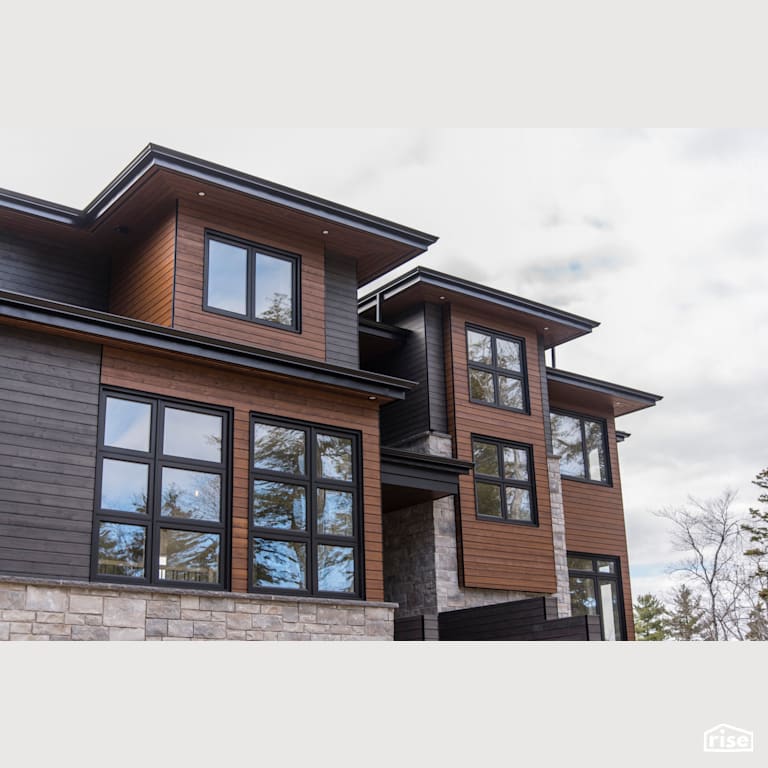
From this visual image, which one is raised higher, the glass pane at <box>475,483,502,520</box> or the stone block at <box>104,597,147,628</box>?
the glass pane at <box>475,483,502,520</box>

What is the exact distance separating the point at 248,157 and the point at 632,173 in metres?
13.4

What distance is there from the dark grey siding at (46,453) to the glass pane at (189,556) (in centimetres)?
95

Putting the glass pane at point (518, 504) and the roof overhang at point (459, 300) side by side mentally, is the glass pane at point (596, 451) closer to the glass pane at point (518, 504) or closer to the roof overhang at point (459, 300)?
the roof overhang at point (459, 300)

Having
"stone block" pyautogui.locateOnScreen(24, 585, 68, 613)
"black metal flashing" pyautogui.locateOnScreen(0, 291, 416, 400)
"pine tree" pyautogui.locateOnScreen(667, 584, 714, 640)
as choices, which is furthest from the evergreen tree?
"stone block" pyautogui.locateOnScreen(24, 585, 68, 613)

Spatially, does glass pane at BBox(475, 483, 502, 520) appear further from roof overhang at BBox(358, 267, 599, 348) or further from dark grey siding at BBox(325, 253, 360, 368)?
dark grey siding at BBox(325, 253, 360, 368)

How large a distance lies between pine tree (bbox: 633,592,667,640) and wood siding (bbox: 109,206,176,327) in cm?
4656

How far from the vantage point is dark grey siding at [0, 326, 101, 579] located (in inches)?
384

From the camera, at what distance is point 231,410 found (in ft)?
38.4

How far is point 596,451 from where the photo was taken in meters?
19.8

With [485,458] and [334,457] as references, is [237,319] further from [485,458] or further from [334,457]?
[485,458]

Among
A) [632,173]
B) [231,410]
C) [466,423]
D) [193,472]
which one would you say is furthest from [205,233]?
[632,173]

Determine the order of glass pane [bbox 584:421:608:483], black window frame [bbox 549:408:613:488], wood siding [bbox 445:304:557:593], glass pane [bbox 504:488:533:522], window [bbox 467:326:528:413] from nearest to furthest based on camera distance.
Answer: wood siding [bbox 445:304:557:593]
glass pane [bbox 504:488:533:522]
window [bbox 467:326:528:413]
black window frame [bbox 549:408:613:488]
glass pane [bbox 584:421:608:483]

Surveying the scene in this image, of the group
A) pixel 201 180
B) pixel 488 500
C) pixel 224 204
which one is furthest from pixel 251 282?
pixel 488 500
